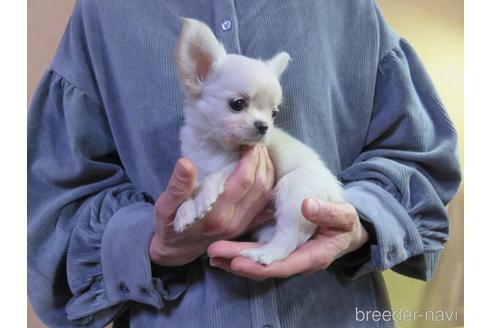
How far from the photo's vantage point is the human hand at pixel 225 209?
0.45 metres

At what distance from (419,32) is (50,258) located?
1.76 feet

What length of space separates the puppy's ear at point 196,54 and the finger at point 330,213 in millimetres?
168

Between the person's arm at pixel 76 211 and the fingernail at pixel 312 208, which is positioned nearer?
the fingernail at pixel 312 208

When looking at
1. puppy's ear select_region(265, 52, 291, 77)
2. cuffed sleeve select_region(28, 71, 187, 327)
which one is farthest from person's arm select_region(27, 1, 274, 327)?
puppy's ear select_region(265, 52, 291, 77)

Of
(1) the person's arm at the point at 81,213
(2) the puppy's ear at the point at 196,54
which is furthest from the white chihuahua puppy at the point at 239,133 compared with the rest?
(1) the person's arm at the point at 81,213

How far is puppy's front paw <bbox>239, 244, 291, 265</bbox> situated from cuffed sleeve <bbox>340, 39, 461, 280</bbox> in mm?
107

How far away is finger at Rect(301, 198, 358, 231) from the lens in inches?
17.1

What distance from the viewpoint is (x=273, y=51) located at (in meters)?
0.53

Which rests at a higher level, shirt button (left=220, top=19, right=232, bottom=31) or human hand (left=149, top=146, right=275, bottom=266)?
shirt button (left=220, top=19, right=232, bottom=31)

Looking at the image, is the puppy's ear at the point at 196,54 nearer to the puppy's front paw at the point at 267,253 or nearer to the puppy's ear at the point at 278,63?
the puppy's ear at the point at 278,63

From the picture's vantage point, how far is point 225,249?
455 millimetres

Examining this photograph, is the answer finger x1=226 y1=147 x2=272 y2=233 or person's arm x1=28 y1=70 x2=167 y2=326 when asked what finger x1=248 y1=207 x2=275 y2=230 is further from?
person's arm x1=28 y1=70 x2=167 y2=326
